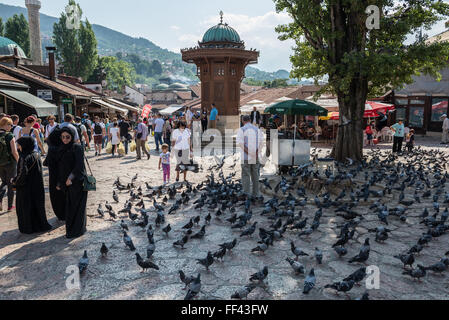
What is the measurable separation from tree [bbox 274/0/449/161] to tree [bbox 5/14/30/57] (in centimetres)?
4894

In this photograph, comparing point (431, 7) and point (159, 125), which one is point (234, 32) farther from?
point (431, 7)

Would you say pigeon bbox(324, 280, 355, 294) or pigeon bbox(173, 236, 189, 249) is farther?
pigeon bbox(173, 236, 189, 249)

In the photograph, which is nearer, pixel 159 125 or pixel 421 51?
pixel 421 51

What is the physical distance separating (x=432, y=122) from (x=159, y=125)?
733 inches

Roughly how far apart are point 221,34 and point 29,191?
18.7 meters

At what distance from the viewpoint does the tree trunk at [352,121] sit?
11.9 meters

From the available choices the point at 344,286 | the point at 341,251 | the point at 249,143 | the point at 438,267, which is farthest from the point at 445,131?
the point at 344,286

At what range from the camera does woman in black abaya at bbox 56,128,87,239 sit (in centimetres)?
526

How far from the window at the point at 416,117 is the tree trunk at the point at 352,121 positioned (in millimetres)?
13535

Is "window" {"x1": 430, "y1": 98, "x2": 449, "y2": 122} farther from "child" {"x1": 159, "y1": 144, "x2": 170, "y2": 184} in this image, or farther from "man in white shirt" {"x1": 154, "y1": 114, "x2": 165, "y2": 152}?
"child" {"x1": 159, "y1": 144, "x2": 170, "y2": 184}

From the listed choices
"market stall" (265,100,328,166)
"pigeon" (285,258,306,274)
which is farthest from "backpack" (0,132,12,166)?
"market stall" (265,100,328,166)
